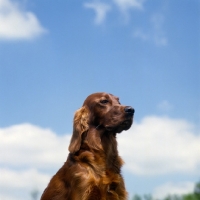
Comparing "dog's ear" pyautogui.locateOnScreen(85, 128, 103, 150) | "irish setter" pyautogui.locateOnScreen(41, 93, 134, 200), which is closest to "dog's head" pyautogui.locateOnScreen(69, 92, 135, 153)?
"irish setter" pyautogui.locateOnScreen(41, 93, 134, 200)

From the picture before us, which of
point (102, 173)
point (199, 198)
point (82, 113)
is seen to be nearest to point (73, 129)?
point (82, 113)

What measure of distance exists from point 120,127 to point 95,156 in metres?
0.59

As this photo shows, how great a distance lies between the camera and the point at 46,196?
8484 millimetres

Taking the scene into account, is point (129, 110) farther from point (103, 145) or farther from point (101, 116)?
point (103, 145)

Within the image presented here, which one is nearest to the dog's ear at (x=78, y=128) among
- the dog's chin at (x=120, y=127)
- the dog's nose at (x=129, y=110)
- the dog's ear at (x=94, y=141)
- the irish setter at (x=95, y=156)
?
the irish setter at (x=95, y=156)

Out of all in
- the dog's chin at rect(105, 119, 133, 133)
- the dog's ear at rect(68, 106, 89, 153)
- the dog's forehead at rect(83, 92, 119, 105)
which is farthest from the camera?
the dog's forehead at rect(83, 92, 119, 105)

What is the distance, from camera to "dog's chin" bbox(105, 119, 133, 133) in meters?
8.04

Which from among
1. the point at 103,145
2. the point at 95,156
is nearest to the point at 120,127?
the point at 103,145

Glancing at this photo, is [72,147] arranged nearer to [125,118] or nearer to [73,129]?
[73,129]

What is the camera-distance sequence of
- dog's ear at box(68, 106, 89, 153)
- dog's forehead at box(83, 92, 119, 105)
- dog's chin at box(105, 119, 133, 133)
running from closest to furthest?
1. dog's chin at box(105, 119, 133, 133)
2. dog's ear at box(68, 106, 89, 153)
3. dog's forehead at box(83, 92, 119, 105)

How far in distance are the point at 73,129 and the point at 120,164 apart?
932mm

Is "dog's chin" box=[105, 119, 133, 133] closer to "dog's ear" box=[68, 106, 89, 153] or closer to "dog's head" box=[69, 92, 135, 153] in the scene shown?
"dog's head" box=[69, 92, 135, 153]

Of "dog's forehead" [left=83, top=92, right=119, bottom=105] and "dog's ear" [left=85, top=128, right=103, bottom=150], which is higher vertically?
"dog's forehead" [left=83, top=92, right=119, bottom=105]

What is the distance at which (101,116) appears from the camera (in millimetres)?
8227
